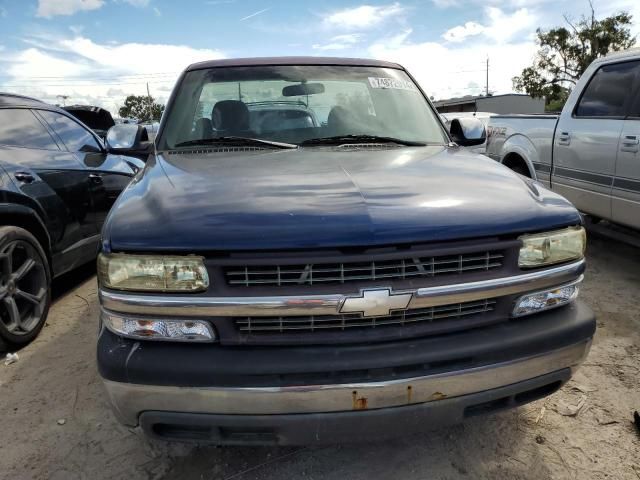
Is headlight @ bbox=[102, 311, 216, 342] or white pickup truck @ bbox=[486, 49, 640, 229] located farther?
white pickup truck @ bbox=[486, 49, 640, 229]

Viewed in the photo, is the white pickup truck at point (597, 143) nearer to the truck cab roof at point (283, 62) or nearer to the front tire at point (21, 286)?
the truck cab roof at point (283, 62)

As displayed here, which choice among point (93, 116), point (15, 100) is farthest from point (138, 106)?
point (15, 100)

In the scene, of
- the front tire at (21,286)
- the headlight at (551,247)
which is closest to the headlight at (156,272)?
the headlight at (551,247)

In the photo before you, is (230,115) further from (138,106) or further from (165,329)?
(138,106)

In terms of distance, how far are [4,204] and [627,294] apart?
4.78m

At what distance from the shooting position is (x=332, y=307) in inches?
69.3

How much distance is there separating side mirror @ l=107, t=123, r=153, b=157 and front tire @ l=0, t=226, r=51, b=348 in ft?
2.85

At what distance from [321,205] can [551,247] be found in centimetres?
93

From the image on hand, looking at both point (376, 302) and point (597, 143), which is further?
point (597, 143)

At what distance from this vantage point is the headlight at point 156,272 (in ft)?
5.82

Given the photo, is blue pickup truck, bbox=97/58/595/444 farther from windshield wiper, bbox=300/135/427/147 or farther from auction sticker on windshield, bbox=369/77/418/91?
auction sticker on windshield, bbox=369/77/418/91

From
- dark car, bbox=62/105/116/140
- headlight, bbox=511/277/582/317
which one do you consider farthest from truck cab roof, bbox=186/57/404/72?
dark car, bbox=62/105/116/140

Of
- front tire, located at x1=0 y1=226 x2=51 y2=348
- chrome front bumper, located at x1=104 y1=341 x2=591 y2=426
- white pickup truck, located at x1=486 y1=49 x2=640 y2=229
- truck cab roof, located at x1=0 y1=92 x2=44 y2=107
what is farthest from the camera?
white pickup truck, located at x1=486 y1=49 x2=640 y2=229

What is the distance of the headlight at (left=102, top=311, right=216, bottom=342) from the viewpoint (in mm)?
1817
